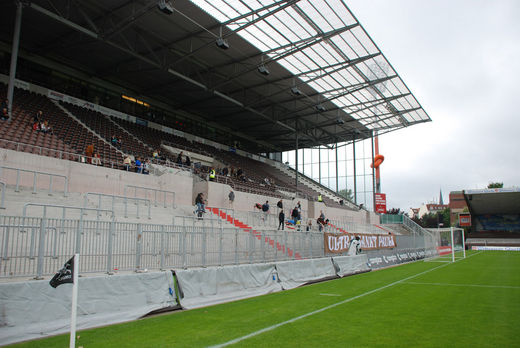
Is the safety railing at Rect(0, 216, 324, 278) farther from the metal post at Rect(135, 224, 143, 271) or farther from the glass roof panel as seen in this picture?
the glass roof panel

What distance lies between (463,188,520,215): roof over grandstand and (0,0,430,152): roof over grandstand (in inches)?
695

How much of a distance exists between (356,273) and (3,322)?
52.5 feet

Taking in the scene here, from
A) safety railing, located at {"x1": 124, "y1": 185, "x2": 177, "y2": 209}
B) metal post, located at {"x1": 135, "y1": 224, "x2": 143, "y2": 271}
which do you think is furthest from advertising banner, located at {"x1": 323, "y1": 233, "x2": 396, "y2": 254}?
metal post, located at {"x1": 135, "y1": 224, "x2": 143, "y2": 271}

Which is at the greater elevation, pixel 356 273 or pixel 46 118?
pixel 46 118

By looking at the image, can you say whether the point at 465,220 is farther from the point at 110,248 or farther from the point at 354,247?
the point at 110,248

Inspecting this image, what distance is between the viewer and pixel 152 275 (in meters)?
9.55

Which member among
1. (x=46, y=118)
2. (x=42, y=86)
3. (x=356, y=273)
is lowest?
→ (x=356, y=273)

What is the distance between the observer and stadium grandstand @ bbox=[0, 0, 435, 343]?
964 centimetres

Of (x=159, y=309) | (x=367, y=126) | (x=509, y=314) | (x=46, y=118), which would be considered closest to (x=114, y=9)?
(x=46, y=118)

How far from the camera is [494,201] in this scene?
56.4m

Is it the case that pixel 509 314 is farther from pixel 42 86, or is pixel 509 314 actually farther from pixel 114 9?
pixel 42 86

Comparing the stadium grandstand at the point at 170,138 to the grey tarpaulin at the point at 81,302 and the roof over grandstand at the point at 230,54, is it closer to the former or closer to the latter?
the grey tarpaulin at the point at 81,302

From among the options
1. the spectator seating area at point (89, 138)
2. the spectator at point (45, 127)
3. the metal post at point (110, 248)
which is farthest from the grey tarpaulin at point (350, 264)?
the spectator at point (45, 127)

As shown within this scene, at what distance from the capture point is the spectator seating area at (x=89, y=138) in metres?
19.2
